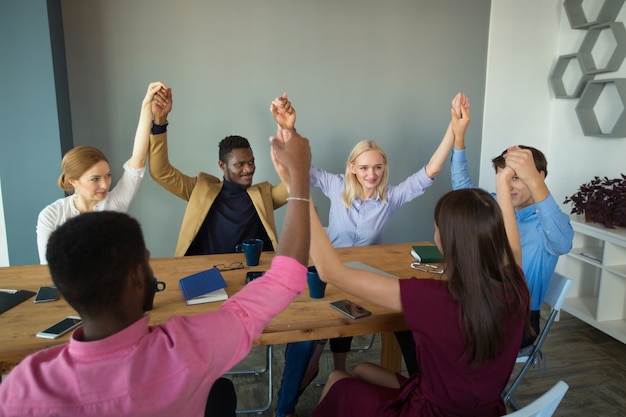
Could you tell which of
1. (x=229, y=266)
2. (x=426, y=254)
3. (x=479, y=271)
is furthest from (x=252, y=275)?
(x=479, y=271)

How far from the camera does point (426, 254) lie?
207cm

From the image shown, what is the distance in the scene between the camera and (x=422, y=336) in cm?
127

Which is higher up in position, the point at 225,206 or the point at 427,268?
the point at 225,206

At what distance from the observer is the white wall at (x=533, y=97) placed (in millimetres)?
3641

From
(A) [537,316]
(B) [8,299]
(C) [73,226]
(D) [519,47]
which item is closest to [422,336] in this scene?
(C) [73,226]

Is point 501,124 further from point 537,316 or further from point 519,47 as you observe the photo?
point 537,316

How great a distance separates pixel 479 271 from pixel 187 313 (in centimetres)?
88

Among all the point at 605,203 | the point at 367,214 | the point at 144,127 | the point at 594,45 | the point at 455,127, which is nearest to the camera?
the point at 144,127

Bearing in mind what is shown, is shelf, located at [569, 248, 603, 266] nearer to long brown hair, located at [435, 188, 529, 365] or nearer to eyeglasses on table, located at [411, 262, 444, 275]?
eyeglasses on table, located at [411, 262, 444, 275]

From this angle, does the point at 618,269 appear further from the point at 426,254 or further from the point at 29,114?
the point at 29,114

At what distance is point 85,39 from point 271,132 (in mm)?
1293

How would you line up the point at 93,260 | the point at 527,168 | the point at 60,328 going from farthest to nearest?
the point at 527,168 < the point at 60,328 < the point at 93,260

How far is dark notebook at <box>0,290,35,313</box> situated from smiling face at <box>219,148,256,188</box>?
1.17 metres

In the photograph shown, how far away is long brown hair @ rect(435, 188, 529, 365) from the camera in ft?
3.93
